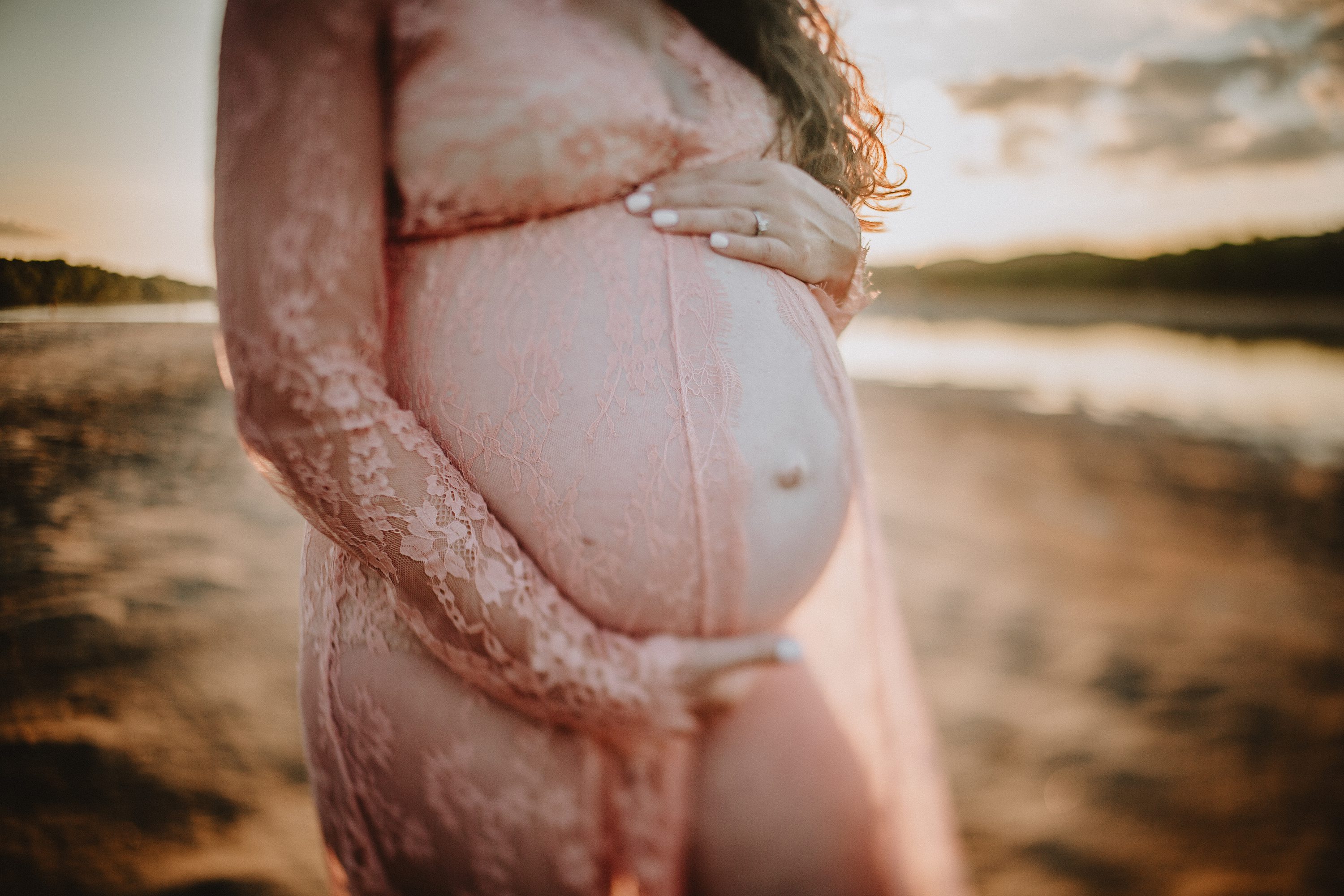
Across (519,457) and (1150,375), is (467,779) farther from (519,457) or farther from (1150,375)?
(1150,375)

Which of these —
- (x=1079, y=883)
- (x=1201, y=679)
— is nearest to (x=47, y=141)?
(x=1079, y=883)

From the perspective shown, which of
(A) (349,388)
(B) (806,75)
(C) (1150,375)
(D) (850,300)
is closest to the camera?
(A) (349,388)

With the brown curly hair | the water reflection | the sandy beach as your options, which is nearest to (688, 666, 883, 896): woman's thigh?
the brown curly hair

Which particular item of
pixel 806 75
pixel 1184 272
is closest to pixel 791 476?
pixel 806 75

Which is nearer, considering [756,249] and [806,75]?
[756,249]

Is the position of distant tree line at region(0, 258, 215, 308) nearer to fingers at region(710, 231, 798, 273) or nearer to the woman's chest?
the woman's chest

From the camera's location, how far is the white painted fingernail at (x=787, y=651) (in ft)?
2.09

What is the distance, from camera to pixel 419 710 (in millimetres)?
657

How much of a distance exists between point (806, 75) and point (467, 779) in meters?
1.04

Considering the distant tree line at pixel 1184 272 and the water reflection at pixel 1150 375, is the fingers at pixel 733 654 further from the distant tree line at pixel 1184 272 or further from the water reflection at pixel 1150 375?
the distant tree line at pixel 1184 272


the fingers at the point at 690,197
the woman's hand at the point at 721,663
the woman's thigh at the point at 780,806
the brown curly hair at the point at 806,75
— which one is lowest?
the woman's thigh at the point at 780,806

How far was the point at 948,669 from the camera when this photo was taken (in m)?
2.47

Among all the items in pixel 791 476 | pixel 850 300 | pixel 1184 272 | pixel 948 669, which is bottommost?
pixel 948 669

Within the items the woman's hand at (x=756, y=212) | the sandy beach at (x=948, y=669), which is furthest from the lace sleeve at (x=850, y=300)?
the sandy beach at (x=948, y=669)
